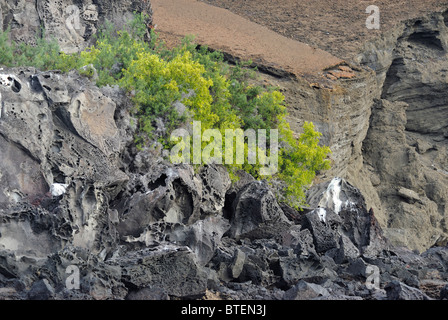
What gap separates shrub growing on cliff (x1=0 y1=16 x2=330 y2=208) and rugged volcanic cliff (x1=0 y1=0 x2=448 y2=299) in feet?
2.74

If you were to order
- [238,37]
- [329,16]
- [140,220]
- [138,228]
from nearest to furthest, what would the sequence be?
1. [138,228]
2. [140,220]
3. [238,37]
4. [329,16]

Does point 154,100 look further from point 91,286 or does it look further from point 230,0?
point 230,0

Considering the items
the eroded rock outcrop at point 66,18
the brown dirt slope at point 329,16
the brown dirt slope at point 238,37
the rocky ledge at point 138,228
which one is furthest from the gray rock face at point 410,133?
the eroded rock outcrop at point 66,18

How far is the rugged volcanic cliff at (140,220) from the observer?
54.7 ft

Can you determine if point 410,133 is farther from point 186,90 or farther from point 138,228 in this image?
point 138,228

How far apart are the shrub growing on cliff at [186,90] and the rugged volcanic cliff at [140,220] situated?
2.74 feet

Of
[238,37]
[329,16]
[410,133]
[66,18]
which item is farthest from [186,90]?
[410,133]

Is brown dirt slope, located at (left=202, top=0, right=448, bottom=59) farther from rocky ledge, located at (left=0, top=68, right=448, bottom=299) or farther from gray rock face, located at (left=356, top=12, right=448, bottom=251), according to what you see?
rocky ledge, located at (left=0, top=68, right=448, bottom=299)

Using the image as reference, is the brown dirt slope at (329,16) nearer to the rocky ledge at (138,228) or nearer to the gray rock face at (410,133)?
the gray rock face at (410,133)

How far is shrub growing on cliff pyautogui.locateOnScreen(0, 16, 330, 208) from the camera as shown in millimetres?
24938

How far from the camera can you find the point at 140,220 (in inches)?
814

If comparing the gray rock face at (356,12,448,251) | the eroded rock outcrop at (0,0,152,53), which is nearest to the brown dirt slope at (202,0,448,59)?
the gray rock face at (356,12,448,251)

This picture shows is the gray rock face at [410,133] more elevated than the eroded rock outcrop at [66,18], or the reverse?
the eroded rock outcrop at [66,18]

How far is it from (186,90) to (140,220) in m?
6.89
